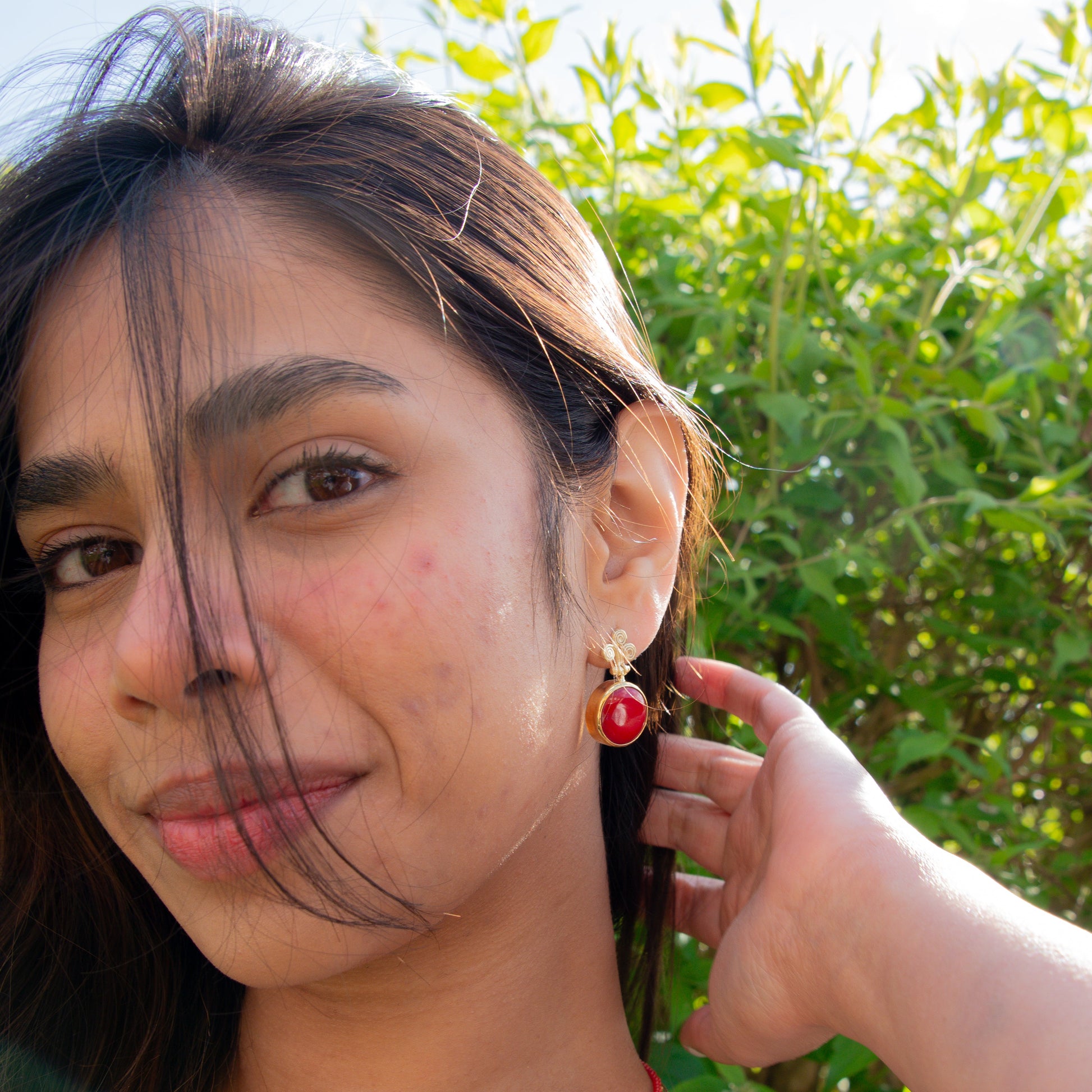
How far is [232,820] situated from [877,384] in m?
1.51

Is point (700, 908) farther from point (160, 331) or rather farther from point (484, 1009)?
point (160, 331)

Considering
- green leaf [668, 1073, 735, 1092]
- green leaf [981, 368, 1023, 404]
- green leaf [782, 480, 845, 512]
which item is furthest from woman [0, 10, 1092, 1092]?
green leaf [981, 368, 1023, 404]

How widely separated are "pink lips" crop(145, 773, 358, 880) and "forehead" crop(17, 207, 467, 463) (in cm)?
46

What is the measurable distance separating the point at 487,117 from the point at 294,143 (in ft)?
3.21

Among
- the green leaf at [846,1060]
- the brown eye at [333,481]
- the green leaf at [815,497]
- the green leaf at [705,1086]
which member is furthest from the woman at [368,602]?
the green leaf at [815,497]

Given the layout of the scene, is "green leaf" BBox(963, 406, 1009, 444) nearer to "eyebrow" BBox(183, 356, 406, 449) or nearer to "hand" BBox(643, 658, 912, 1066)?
"hand" BBox(643, 658, 912, 1066)

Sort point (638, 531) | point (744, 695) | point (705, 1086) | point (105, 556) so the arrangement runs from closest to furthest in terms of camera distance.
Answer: point (105, 556), point (638, 531), point (705, 1086), point (744, 695)

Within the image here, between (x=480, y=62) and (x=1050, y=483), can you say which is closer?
(x=1050, y=483)

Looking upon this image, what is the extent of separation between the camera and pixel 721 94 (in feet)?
6.40

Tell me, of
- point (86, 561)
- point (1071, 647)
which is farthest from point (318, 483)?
point (1071, 647)

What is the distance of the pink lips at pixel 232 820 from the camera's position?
115 centimetres

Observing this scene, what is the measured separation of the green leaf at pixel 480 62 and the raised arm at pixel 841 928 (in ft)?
4.29

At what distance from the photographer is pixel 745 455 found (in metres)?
2.04

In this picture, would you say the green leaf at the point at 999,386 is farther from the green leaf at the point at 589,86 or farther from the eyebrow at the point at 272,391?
the eyebrow at the point at 272,391
